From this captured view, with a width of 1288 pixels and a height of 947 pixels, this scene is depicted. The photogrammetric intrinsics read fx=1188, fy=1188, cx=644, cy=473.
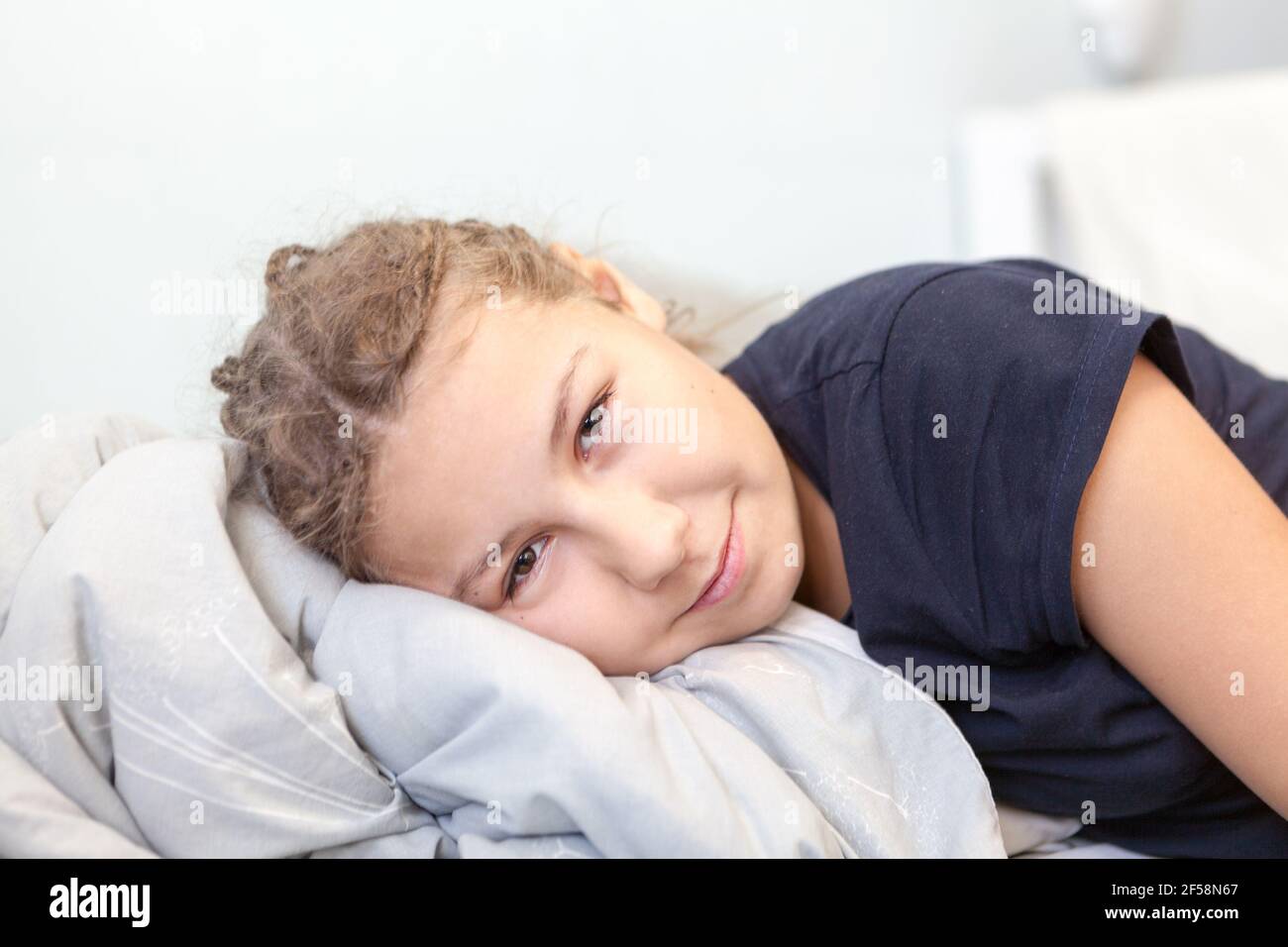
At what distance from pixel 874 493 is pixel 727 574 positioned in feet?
0.40

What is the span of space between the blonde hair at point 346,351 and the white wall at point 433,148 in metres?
0.18

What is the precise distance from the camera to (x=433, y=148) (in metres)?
1.15

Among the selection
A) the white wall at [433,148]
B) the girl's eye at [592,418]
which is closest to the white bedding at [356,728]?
the girl's eye at [592,418]

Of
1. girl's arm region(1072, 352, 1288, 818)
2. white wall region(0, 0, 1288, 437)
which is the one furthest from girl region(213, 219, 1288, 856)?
white wall region(0, 0, 1288, 437)

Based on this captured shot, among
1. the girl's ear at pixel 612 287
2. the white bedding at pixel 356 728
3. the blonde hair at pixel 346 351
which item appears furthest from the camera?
the girl's ear at pixel 612 287

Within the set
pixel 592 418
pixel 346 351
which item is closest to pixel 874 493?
pixel 592 418

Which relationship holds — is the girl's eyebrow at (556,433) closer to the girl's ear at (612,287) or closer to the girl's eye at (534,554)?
the girl's eye at (534,554)

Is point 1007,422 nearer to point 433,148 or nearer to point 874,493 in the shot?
point 874,493

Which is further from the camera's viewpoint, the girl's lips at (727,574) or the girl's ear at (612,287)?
the girl's ear at (612,287)

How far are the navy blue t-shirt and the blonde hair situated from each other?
223 mm

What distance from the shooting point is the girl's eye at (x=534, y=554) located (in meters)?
0.81

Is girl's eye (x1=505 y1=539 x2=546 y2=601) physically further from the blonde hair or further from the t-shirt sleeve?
the t-shirt sleeve

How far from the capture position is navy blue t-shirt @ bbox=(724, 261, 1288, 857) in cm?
77

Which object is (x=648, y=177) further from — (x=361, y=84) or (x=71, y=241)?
(x=71, y=241)
